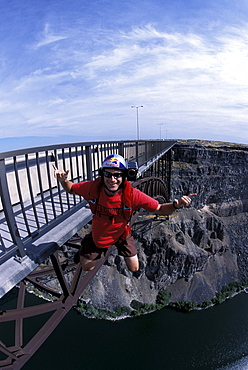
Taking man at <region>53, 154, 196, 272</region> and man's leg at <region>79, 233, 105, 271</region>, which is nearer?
man at <region>53, 154, 196, 272</region>

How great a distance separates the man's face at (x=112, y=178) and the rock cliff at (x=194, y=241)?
1292 inches

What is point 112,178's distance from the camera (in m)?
3.21

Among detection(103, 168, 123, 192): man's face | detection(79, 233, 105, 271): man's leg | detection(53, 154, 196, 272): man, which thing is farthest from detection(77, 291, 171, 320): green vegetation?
detection(103, 168, 123, 192): man's face

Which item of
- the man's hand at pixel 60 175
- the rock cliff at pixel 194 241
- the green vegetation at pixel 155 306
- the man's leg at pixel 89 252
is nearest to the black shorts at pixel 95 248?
the man's leg at pixel 89 252

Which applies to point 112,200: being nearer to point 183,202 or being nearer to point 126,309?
point 183,202

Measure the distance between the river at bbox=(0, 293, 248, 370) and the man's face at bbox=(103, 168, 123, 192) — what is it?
90.1ft

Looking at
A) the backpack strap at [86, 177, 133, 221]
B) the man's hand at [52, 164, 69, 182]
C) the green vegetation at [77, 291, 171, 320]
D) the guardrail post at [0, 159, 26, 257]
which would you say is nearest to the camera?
the guardrail post at [0, 159, 26, 257]

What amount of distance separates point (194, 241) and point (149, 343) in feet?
67.3

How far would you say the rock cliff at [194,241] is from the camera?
35312 mm

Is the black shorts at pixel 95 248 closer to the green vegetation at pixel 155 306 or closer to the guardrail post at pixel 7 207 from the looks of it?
the guardrail post at pixel 7 207

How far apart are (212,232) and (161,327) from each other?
22845 millimetres

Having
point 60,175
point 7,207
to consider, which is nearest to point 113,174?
point 60,175

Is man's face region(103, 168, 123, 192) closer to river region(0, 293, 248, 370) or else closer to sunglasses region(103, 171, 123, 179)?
sunglasses region(103, 171, 123, 179)

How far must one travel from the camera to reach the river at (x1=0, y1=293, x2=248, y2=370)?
77.8 feet
